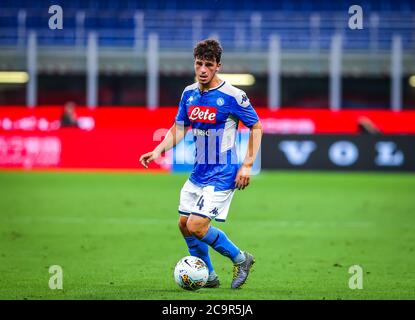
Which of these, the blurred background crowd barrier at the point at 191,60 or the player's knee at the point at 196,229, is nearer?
the player's knee at the point at 196,229

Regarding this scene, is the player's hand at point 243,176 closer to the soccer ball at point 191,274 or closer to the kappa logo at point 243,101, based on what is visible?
the kappa logo at point 243,101

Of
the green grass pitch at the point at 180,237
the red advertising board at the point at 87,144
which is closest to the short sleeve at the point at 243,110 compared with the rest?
the green grass pitch at the point at 180,237

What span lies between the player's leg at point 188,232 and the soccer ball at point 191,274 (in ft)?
0.91

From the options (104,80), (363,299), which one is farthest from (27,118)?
(363,299)

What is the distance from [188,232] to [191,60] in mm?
25533

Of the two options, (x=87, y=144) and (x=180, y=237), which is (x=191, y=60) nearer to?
(x=87, y=144)

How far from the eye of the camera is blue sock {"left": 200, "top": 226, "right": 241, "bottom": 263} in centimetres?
798

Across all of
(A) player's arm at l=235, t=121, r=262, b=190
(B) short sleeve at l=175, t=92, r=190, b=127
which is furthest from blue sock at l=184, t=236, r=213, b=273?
(B) short sleeve at l=175, t=92, r=190, b=127

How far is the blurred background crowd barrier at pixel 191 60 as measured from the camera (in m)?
29.4

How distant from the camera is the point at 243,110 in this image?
8.00m

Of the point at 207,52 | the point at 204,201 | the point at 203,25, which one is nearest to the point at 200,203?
the point at 204,201

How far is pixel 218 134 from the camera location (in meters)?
8.05
